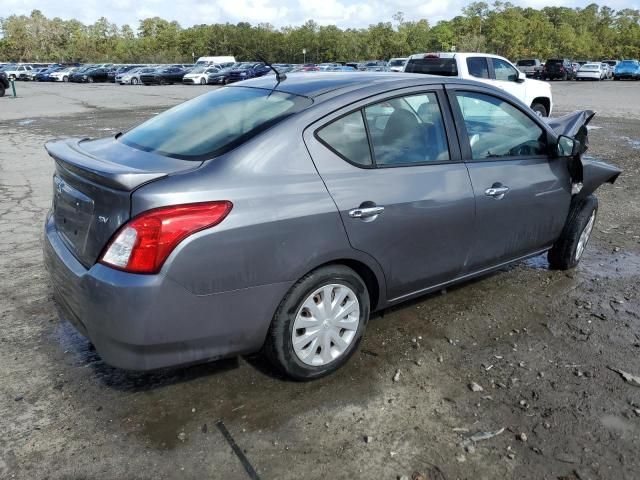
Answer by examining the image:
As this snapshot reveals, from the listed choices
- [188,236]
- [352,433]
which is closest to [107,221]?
[188,236]

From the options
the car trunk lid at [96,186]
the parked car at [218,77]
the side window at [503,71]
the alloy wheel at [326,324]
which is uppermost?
the parked car at [218,77]

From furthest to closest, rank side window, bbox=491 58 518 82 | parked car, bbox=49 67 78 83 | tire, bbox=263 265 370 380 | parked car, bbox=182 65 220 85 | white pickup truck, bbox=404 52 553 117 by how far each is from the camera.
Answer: parked car, bbox=49 67 78 83 < parked car, bbox=182 65 220 85 < side window, bbox=491 58 518 82 < white pickup truck, bbox=404 52 553 117 < tire, bbox=263 265 370 380

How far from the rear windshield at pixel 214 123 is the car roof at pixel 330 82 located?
8 centimetres

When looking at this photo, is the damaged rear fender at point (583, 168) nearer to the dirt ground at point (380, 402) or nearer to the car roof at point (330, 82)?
the dirt ground at point (380, 402)

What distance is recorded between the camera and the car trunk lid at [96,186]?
2553 mm

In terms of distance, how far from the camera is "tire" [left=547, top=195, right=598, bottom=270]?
462cm

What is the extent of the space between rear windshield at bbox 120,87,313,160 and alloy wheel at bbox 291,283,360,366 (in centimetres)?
93

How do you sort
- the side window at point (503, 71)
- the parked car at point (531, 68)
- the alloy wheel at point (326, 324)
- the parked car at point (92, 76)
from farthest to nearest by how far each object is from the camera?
1. the parked car at point (92, 76)
2. the parked car at point (531, 68)
3. the side window at point (503, 71)
4. the alloy wheel at point (326, 324)

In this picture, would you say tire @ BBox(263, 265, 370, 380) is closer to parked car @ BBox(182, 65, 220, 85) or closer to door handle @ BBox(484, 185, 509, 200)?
door handle @ BBox(484, 185, 509, 200)

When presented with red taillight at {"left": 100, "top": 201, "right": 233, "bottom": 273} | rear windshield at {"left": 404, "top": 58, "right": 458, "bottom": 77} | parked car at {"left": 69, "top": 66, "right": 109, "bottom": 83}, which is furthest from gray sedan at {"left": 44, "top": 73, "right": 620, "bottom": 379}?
parked car at {"left": 69, "top": 66, "right": 109, "bottom": 83}

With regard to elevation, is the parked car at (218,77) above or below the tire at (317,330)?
above

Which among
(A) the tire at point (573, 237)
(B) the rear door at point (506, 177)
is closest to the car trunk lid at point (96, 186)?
(B) the rear door at point (506, 177)

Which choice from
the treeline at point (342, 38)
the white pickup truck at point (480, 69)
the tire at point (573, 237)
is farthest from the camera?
the treeline at point (342, 38)

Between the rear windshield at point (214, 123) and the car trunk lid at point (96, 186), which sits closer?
the car trunk lid at point (96, 186)
